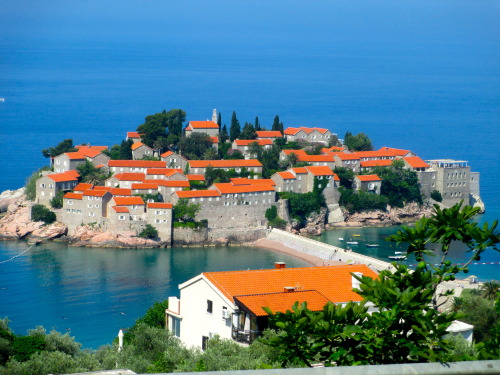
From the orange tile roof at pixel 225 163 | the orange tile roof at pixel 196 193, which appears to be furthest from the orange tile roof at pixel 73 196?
the orange tile roof at pixel 225 163

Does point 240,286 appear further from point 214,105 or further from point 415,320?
point 214,105

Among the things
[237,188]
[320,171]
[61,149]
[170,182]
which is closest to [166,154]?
[170,182]

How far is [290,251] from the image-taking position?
46.9 metres

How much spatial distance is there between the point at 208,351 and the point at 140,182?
118 feet

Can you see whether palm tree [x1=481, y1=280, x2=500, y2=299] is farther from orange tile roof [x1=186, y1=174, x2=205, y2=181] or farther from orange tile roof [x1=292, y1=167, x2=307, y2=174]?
orange tile roof [x1=292, y1=167, x2=307, y2=174]

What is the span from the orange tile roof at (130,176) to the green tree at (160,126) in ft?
13.7

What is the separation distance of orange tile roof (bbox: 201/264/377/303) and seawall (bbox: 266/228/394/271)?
2301cm

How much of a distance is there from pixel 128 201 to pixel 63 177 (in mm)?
4853

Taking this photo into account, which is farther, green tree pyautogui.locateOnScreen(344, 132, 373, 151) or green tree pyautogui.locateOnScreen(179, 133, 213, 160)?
green tree pyautogui.locateOnScreen(344, 132, 373, 151)

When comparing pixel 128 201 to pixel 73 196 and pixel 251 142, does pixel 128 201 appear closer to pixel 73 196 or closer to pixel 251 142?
pixel 73 196

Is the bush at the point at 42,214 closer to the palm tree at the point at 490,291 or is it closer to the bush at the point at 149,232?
the bush at the point at 149,232

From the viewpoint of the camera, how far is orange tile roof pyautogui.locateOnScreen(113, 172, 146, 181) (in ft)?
164

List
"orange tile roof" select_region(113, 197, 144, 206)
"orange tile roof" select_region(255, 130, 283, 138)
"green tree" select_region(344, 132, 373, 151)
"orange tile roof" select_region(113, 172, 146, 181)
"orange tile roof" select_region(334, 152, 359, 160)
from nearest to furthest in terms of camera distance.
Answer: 1. "orange tile roof" select_region(113, 197, 144, 206)
2. "orange tile roof" select_region(113, 172, 146, 181)
3. "orange tile roof" select_region(334, 152, 359, 160)
4. "orange tile roof" select_region(255, 130, 283, 138)
5. "green tree" select_region(344, 132, 373, 151)

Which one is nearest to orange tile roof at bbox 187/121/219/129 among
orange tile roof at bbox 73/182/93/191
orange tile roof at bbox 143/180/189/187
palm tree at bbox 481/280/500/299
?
orange tile roof at bbox 143/180/189/187
